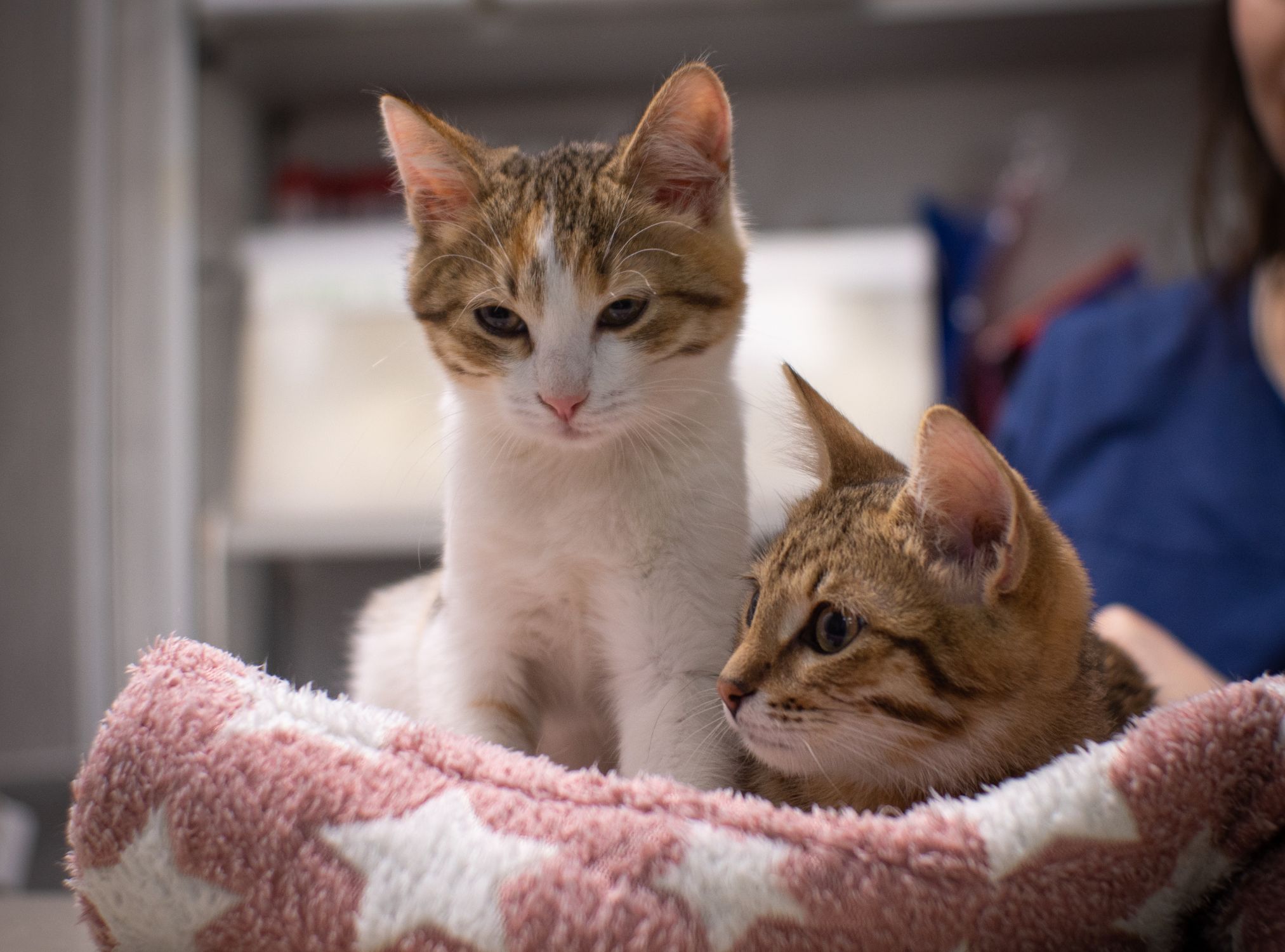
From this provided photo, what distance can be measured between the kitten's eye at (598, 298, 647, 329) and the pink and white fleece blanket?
1.28 ft

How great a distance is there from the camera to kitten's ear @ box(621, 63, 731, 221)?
736 millimetres

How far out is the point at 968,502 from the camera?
0.57 meters

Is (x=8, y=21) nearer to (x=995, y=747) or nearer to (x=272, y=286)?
(x=272, y=286)

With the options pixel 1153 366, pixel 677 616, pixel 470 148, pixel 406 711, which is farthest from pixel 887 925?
pixel 1153 366

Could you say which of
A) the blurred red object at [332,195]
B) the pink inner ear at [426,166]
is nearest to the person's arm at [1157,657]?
the pink inner ear at [426,166]

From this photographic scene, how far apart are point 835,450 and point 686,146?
0.87 feet

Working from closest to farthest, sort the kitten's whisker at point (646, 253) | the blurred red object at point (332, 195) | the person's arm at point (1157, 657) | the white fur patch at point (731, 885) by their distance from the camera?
the white fur patch at point (731, 885) → the kitten's whisker at point (646, 253) → the person's arm at point (1157, 657) → the blurred red object at point (332, 195)

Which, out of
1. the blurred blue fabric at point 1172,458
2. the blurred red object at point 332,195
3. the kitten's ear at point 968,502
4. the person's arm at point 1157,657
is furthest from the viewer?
the blurred red object at point 332,195

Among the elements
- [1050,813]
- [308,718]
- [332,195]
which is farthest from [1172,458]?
[332,195]

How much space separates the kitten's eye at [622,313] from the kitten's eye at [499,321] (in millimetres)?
62

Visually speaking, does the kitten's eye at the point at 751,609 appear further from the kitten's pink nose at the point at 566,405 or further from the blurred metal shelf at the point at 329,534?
the blurred metal shelf at the point at 329,534

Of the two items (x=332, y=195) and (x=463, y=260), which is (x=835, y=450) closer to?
(x=463, y=260)

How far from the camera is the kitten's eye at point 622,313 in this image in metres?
0.77

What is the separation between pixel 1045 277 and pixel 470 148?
175cm
